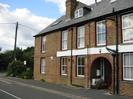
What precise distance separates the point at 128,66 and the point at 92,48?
4555mm

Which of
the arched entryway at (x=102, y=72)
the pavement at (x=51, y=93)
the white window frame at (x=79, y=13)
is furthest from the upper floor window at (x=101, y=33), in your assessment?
the white window frame at (x=79, y=13)

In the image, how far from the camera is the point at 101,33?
2384 cm

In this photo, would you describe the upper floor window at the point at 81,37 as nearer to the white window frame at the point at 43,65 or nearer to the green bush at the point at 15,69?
the white window frame at the point at 43,65

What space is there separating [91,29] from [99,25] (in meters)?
1.02

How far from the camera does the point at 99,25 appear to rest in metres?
24.1

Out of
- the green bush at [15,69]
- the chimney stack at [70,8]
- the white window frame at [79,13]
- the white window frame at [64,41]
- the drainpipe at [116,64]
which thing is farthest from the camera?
the green bush at [15,69]

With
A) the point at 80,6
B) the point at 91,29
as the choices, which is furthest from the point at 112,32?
the point at 80,6

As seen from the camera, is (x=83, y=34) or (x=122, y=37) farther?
(x=83, y=34)

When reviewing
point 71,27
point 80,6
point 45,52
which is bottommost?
point 45,52

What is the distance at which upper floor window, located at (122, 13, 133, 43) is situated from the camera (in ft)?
68.2

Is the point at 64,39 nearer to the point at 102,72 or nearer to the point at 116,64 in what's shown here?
the point at 102,72

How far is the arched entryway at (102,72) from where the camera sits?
24.3 m

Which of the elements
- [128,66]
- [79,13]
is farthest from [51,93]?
[79,13]

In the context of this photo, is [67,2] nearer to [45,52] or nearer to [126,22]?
[45,52]
